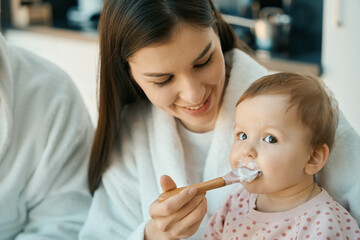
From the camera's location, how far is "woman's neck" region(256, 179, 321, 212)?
1073 millimetres

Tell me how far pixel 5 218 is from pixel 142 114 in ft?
1.62

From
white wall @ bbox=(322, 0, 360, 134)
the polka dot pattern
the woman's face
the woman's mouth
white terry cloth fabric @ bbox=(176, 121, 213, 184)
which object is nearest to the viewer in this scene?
the polka dot pattern

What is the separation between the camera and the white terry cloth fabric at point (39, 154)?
1476 millimetres

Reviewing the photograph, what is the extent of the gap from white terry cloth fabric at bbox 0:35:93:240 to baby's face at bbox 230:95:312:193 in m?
0.65

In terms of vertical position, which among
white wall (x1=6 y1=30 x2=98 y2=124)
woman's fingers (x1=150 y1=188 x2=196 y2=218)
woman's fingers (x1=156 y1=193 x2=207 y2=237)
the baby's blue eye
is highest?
the baby's blue eye

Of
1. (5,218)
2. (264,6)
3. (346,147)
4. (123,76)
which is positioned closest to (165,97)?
(123,76)

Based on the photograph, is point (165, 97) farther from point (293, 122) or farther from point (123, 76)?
point (293, 122)

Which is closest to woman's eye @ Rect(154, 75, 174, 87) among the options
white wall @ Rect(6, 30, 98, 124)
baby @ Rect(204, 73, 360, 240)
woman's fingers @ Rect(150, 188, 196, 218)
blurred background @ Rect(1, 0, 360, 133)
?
baby @ Rect(204, 73, 360, 240)

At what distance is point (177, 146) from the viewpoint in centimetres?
143

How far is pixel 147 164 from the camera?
147cm

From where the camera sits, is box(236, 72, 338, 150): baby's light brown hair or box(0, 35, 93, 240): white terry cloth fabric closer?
box(236, 72, 338, 150): baby's light brown hair

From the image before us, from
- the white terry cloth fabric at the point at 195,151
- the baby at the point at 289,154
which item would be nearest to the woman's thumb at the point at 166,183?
the baby at the point at 289,154

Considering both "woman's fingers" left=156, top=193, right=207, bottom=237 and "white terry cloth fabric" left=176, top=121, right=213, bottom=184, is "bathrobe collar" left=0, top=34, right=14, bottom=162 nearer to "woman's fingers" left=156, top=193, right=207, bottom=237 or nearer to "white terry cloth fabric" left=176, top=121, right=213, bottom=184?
"white terry cloth fabric" left=176, top=121, right=213, bottom=184

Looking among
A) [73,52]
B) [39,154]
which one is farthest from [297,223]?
[73,52]
